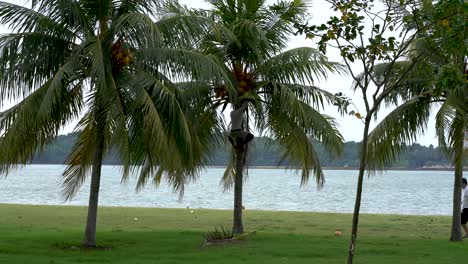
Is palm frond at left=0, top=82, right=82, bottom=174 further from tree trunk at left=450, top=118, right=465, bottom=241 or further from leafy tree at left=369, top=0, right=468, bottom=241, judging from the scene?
tree trunk at left=450, top=118, right=465, bottom=241

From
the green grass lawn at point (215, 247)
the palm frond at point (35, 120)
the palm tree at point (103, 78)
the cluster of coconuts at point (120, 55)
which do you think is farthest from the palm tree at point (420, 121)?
the palm frond at point (35, 120)

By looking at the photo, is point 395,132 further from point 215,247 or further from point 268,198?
point 268,198

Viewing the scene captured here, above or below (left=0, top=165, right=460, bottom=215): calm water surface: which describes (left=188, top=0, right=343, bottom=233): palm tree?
above

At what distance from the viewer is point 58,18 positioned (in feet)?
51.2

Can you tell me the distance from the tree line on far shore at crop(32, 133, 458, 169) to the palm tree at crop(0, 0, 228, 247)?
2.59 feet

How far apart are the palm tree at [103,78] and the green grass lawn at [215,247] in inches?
Answer: 49.0

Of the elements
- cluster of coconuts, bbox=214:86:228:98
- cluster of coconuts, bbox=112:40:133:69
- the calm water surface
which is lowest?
the calm water surface

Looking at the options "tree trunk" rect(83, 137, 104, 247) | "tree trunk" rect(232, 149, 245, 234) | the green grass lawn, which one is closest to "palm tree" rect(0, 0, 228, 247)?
"tree trunk" rect(83, 137, 104, 247)

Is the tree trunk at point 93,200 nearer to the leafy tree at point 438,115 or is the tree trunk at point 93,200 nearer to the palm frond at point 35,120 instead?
the palm frond at point 35,120

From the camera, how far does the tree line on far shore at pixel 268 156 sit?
1955cm

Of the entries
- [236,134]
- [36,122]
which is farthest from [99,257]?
[236,134]

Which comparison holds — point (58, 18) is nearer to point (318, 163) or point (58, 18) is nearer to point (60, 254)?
point (60, 254)

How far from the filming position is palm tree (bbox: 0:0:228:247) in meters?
14.9

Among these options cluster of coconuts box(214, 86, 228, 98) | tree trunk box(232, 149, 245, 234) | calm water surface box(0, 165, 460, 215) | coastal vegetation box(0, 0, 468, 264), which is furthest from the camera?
calm water surface box(0, 165, 460, 215)
